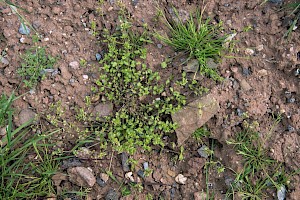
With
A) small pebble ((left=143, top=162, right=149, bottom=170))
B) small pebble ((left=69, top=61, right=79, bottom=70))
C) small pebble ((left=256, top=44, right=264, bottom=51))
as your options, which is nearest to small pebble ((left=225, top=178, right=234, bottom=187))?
small pebble ((left=143, top=162, right=149, bottom=170))

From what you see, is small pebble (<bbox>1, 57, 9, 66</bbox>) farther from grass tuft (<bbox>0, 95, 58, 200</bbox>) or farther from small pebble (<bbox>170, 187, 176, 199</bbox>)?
small pebble (<bbox>170, 187, 176, 199</bbox>)

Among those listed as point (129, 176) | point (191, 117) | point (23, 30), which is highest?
point (23, 30)

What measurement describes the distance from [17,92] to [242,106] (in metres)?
1.62

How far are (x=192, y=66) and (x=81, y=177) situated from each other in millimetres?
1113

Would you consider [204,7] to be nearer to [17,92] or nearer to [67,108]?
[67,108]

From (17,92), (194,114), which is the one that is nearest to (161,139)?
(194,114)

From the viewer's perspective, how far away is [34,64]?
2723 mm

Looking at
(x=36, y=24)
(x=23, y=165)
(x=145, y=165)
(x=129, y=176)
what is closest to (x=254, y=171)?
(x=145, y=165)

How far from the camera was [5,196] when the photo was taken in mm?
2559

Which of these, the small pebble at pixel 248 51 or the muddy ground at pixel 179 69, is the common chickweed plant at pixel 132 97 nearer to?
the muddy ground at pixel 179 69

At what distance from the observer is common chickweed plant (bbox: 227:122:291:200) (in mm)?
2736

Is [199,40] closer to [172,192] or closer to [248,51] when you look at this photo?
[248,51]

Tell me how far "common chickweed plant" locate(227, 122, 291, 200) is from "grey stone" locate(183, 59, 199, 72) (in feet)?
1.76

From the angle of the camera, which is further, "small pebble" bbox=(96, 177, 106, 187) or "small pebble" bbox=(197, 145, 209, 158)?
"small pebble" bbox=(197, 145, 209, 158)
